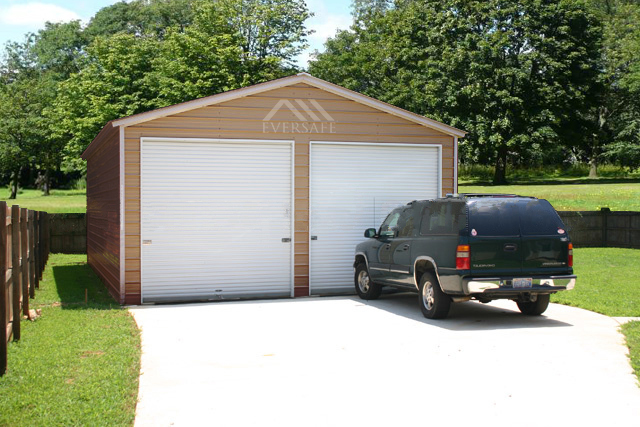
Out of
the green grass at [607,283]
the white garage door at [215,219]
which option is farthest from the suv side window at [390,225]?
the green grass at [607,283]

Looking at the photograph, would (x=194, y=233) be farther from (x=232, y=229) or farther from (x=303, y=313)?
(x=303, y=313)

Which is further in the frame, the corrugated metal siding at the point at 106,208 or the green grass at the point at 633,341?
the corrugated metal siding at the point at 106,208

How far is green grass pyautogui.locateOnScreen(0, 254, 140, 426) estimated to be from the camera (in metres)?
5.73

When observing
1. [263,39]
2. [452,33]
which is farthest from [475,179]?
[263,39]

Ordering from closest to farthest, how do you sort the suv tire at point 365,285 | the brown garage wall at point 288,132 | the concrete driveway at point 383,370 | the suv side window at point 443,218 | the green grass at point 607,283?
the concrete driveway at point 383,370 < the suv side window at point 443,218 < the green grass at point 607,283 < the brown garage wall at point 288,132 < the suv tire at point 365,285

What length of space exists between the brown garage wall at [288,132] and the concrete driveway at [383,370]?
2.27 metres

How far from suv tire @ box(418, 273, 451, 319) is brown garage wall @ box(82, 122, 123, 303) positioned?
18.1 ft

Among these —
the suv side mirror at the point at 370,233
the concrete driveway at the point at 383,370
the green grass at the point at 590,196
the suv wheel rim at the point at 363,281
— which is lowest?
the concrete driveway at the point at 383,370

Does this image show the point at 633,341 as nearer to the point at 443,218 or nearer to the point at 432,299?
the point at 432,299

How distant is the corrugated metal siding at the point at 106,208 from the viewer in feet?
43.9

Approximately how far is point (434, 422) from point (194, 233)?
8.51 metres

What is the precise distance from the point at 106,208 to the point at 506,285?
9.30 m

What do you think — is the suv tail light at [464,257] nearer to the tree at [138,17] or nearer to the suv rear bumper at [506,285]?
the suv rear bumper at [506,285]

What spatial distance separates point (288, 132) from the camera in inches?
545
